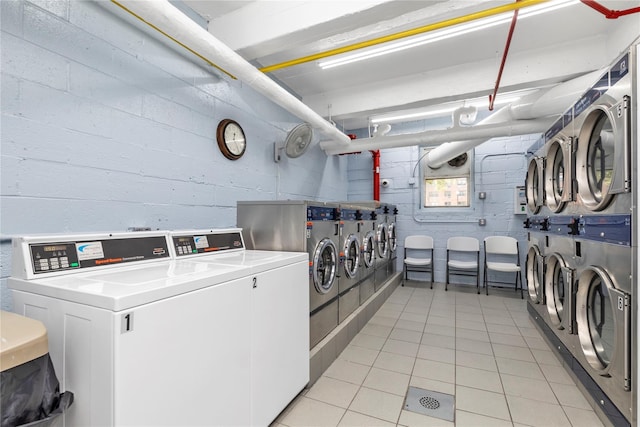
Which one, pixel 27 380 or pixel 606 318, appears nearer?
pixel 27 380

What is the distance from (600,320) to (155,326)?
286cm

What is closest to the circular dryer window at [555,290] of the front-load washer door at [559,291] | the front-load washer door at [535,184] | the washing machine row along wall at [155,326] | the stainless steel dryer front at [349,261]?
the front-load washer door at [559,291]

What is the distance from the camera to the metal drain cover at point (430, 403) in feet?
6.72

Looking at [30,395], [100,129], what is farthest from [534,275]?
[100,129]

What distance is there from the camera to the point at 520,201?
5.20m

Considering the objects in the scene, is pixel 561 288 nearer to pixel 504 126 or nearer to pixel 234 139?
pixel 504 126

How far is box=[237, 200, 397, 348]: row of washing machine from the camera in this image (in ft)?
8.18

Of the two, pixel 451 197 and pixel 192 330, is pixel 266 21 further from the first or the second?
pixel 451 197

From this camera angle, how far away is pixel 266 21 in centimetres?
266

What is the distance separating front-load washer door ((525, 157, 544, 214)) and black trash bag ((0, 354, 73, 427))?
13.1 ft

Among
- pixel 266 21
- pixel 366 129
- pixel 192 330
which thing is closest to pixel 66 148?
pixel 192 330

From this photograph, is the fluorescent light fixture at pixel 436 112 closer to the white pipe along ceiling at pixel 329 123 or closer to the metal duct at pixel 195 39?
the white pipe along ceiling at pixel 329 123

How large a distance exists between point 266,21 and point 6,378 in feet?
9.40

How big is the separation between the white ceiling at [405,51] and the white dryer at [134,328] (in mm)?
2159
